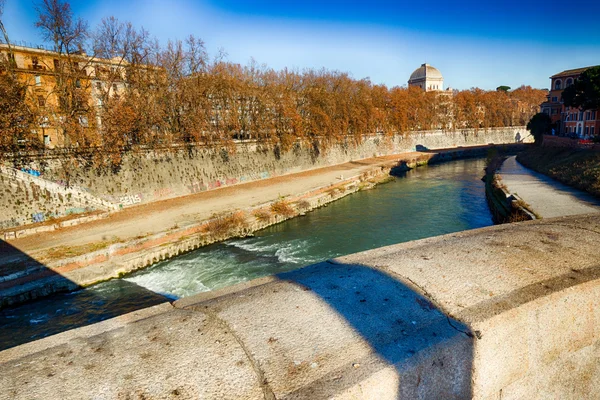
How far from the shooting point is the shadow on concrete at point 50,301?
8.66 meters

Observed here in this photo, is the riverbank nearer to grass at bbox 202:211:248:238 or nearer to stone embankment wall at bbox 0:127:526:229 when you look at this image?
grass at bbox 202:211:248:238

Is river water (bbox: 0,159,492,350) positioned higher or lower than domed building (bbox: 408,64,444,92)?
lower

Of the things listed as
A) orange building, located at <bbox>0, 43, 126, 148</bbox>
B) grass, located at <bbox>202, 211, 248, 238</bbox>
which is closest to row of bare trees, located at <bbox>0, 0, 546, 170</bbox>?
orange building, located at <bbox>0, 43, 126, 148</bbox>

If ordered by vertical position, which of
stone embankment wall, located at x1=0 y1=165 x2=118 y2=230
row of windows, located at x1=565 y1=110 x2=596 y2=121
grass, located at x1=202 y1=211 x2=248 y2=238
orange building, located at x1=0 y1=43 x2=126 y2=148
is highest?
orange building, located at x1=0 y1=43 x2=126 y2=148

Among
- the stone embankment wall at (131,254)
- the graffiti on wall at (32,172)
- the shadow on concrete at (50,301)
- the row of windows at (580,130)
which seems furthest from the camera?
the row of windows at (580,130)

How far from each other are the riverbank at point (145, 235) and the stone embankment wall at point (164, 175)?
3.32ft

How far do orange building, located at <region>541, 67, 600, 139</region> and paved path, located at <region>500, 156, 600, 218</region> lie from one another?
52.5 ft

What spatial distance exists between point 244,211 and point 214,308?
14.0m

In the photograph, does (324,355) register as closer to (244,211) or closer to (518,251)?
(518,251)

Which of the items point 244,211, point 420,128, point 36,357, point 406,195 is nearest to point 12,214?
point 244,211

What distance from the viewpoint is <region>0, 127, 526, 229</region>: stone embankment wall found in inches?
564

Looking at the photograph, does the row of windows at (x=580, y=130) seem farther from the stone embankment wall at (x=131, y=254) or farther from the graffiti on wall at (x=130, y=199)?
the graffiti on wall at (x=130, y=199)

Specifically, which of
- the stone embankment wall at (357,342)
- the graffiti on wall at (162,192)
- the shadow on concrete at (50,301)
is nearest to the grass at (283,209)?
the graffiti on wall at (162,192)

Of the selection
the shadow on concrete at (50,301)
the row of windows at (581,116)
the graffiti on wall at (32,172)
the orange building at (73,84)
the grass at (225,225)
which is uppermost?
the orange building at (73,84)
